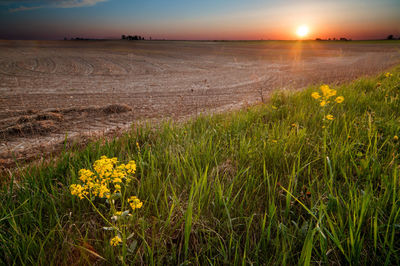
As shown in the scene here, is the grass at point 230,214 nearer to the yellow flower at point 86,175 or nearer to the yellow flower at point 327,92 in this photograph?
the yellow flower at point 86,175

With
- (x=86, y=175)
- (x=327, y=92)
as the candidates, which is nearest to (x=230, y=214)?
(x=86, y=175)

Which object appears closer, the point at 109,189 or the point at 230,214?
the point at 109,189

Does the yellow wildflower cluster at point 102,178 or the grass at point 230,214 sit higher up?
the yellow wildflower cluster at point 102,178

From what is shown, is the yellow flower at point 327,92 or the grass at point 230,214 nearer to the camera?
the grass at point 230,214

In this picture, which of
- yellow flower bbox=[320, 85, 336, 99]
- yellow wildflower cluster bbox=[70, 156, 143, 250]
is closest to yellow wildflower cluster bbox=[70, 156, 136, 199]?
yellow wildflower cluster bbox=[70, 156, 143, 250]

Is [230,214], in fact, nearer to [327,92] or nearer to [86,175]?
[86,175]

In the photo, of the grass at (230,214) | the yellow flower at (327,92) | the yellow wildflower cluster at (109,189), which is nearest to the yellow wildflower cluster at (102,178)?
the yellow wildflower cluster at (109,189)

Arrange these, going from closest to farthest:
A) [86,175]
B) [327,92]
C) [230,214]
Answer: [86,175], [230,214], [327,92]

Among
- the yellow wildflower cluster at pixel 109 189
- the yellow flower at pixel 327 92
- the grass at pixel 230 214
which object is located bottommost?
the grass at pixel 230 214

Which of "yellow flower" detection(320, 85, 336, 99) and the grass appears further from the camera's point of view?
"yellow flower" detection(320, 85, 336, 99)

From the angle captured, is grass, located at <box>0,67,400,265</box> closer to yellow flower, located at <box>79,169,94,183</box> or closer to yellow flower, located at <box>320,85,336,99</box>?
yellow flower, located at <box>79,169,94,183</box>

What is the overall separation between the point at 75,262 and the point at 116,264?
27 centimetres

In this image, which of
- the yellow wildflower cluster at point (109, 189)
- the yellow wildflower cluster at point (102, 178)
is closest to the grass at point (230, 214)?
the yellow wildflower cluster at point (109, 189)

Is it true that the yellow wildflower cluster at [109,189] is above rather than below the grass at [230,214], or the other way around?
above
